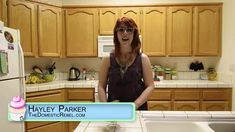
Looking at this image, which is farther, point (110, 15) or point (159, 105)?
point (110, 15)

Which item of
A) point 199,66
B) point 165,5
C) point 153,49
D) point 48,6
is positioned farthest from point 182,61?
point 48,6


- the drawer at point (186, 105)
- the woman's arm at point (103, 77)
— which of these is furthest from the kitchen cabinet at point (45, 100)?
the drawer at point (186, 105)

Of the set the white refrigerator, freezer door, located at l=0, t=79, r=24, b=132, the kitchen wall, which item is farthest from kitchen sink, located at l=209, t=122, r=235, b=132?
the kitchen wall

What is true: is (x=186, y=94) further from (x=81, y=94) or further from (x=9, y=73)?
(x=9, y=73)

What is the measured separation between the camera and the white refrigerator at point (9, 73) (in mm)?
1602

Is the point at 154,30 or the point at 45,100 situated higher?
the point at 154,30

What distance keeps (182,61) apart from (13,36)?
7.97 feet

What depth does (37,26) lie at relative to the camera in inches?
112

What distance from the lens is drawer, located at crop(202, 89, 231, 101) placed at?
9.18ft

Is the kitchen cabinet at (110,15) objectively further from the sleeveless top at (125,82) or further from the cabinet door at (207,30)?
the sleeveless top at (125,82)

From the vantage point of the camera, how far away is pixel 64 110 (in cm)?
54

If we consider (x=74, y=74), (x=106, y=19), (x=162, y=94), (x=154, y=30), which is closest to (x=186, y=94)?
(x=162, y=94)

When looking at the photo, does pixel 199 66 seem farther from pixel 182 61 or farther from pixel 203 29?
pixel 203 29

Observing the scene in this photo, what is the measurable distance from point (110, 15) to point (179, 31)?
3.32 feet
